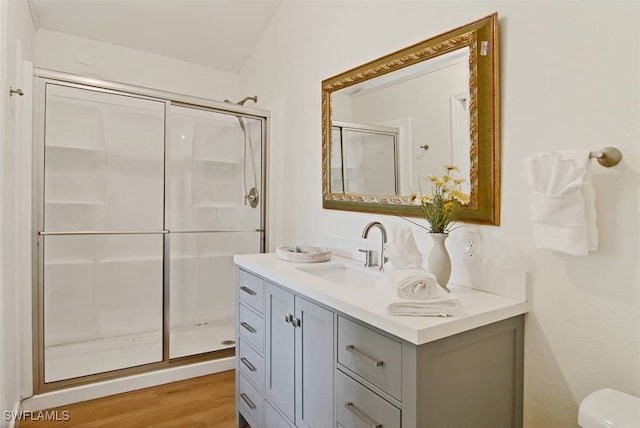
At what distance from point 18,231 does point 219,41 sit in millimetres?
1975

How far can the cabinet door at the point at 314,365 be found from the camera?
1363mm

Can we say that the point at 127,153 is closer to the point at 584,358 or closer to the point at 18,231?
the point at 18,231

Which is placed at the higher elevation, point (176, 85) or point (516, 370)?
point (176, 85)

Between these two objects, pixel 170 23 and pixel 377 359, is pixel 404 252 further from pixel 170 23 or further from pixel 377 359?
pixel 170 23

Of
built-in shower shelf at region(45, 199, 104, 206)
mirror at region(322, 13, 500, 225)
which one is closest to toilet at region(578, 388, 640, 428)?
mirror at region(322, 13, 500, 225)

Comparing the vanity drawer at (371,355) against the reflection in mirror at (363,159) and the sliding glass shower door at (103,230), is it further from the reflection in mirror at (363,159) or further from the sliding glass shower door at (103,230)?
the sliding glass shower door at (103,230)

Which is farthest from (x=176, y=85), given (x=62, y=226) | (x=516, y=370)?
(x=516, y=370)

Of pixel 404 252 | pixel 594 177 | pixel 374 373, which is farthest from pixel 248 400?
pixel 594 177

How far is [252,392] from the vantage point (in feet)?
6.24

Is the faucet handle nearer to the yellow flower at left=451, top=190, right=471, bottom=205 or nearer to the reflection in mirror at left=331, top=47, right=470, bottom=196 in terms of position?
the reflection in mirror at left=331, top=47, right=470, bottom=196

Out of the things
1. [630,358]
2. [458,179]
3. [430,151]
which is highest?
[430,151]

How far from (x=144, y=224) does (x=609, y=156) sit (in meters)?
2.97

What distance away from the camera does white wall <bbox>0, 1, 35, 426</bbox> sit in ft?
5.06

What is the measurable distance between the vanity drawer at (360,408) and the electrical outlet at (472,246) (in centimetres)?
66
